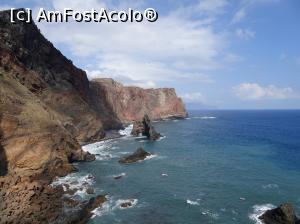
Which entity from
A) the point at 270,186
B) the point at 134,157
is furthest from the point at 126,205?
the point at 134,157

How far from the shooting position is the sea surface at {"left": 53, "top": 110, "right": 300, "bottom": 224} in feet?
161

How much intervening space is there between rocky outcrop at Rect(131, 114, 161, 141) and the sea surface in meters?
17.8

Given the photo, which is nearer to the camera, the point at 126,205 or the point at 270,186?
the point at 126,205

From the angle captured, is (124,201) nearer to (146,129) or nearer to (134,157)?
(134,157)

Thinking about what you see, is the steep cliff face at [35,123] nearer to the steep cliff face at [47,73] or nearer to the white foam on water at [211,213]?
the steep cliff face at [47,73]

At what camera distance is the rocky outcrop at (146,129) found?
394 feet

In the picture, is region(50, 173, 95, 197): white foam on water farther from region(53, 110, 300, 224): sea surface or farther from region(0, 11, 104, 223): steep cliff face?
region(0, 11, 104, 223): steep cliff face

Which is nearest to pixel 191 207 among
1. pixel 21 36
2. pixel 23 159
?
pixel 23 159

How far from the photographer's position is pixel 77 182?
206 feet

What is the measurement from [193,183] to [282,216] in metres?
21.5

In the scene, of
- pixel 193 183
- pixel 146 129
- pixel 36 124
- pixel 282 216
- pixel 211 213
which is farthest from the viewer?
pixel 146 129

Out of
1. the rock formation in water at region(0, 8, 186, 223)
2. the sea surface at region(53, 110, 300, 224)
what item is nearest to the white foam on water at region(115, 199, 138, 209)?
the sea surface at region(53, 110, 300, 224)

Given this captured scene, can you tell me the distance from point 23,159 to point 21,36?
49.0 metres

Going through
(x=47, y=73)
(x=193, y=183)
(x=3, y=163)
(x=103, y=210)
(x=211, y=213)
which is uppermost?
(x=47, y=73)
